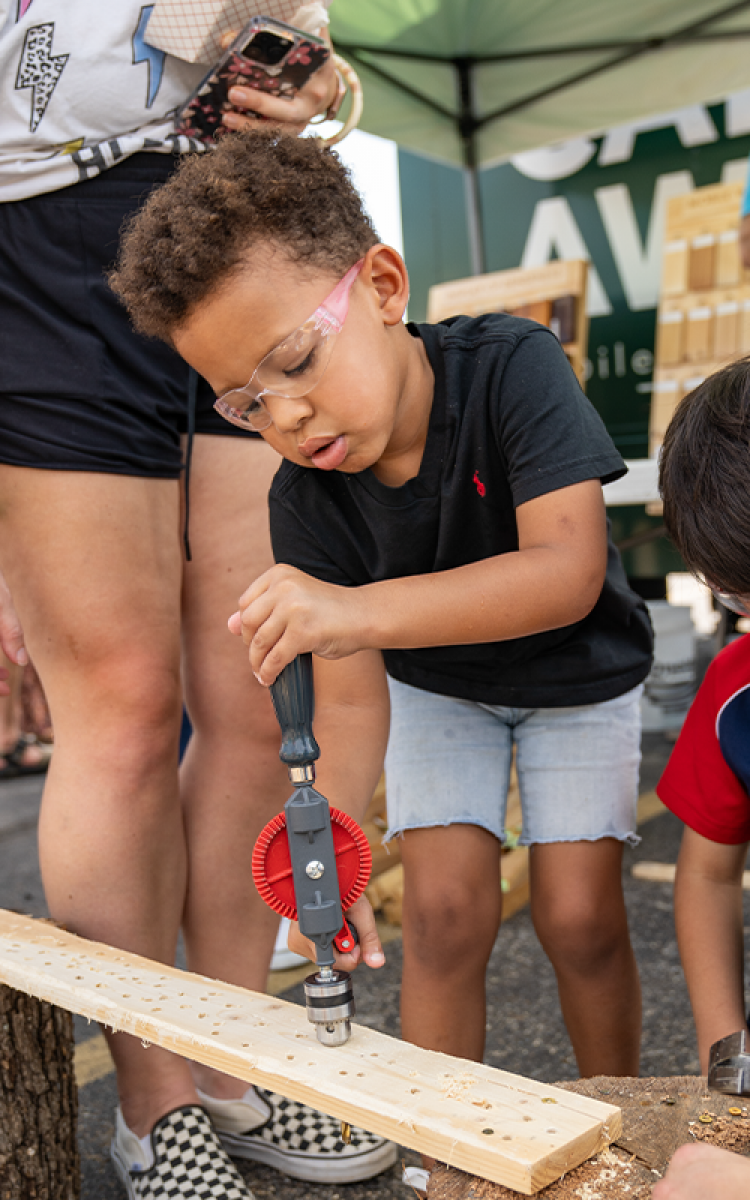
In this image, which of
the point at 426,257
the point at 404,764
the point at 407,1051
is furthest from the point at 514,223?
the point at 407,1051

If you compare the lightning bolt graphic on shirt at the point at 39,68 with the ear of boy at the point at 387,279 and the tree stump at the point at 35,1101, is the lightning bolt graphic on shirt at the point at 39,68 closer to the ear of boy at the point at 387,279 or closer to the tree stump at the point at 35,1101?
the ear of boy at the point at 387,279

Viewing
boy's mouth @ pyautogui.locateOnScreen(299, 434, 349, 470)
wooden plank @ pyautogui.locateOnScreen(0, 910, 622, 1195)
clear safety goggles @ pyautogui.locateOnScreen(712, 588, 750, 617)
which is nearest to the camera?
wooden plank @ pyautogui.locateOnScreen(0, 910, 622, 1195)

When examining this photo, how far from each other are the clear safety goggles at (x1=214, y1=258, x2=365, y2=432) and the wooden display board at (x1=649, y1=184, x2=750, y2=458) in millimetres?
3791

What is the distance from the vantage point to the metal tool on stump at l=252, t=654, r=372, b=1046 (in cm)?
114

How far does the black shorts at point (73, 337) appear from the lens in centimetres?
155

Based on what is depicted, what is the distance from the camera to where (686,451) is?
4.15ft

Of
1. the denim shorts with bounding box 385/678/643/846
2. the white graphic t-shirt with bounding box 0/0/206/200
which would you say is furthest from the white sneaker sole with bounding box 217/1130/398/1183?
the white graphic t-shirt with bounding box 0/0/206/200

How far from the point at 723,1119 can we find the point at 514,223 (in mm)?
5981

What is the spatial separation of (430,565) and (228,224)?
61 centimetres

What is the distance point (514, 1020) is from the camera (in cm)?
236

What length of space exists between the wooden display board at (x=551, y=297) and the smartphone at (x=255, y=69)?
10.7ft

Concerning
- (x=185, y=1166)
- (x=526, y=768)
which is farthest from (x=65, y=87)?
(x=185, y=1166)

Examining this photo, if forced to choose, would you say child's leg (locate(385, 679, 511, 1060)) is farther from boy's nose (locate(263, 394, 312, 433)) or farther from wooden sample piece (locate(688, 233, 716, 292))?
wooden sample piece (locate(688, 233, 716, 292))

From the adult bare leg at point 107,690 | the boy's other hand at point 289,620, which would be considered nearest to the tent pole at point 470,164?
the adult bare leg at point 107,690
